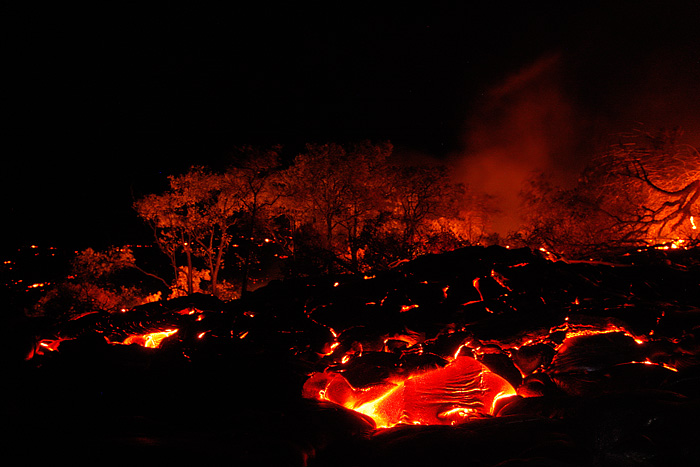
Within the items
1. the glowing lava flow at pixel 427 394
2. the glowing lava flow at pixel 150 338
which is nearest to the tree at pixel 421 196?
the glowing lava flow at pixel 427 394

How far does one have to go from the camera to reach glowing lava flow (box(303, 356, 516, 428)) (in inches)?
139

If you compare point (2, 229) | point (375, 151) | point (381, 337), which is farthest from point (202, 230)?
point (381, 337)

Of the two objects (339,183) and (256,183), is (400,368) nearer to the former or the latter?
(339,183)

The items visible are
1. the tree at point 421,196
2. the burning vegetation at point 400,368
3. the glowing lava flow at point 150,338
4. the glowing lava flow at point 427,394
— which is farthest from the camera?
the tree at point 421,196

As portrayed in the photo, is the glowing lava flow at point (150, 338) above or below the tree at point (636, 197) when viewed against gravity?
below

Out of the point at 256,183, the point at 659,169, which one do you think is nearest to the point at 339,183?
the point at 256,183

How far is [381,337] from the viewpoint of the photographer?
140 inches

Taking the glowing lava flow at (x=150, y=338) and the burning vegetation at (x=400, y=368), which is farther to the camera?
the glowing lava flow at (x=150, y=338)

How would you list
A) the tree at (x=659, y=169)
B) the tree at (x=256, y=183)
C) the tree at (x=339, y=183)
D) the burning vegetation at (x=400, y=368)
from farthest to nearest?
the tree at (x=339, y=183)
the tree at (x=256, y=183)
the tree at (x=659, y=169)
the burning vegetation at (x=400, y=368)

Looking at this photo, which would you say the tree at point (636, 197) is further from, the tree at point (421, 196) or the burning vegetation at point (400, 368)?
the tree at point (421, 196)

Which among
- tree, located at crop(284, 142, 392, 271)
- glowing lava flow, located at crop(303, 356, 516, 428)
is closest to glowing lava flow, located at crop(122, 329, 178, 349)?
glowing lava flow, located at crop(303, 356, 516, 428)

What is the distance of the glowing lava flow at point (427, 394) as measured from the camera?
354cm

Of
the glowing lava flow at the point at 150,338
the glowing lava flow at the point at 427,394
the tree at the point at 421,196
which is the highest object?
the tree at the point at 421,196

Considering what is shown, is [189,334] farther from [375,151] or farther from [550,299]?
[375,151]
